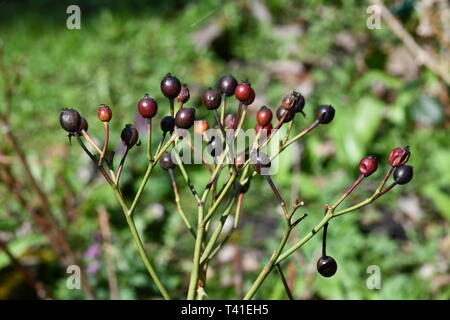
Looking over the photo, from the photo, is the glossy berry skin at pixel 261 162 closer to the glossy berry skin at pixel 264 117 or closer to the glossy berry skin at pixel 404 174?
the glossy berry skin at pixel 264 117

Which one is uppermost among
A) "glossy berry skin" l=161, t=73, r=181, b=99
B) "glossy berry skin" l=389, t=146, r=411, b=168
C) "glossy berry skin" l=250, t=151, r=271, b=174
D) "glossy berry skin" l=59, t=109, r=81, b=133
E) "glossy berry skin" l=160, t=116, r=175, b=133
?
"glossy berry skin" l=161, t=73, r=181, b=99

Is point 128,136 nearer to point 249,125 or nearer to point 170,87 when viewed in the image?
point 170,87

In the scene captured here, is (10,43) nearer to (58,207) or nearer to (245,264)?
(58,207)

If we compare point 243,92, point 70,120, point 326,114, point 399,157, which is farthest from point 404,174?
point 70,120

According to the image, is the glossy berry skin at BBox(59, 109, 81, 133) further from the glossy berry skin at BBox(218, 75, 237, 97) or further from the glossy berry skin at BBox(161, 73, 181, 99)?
the glossy berry skin at BBox(218, 75, 237, 97)

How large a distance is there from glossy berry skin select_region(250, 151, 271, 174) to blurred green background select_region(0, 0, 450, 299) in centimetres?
80

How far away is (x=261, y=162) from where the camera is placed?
0.96 meters

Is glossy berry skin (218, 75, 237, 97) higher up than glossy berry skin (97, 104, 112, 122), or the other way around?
glossy berry skin (218, 75, 237, 97)

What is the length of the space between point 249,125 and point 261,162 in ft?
7.84

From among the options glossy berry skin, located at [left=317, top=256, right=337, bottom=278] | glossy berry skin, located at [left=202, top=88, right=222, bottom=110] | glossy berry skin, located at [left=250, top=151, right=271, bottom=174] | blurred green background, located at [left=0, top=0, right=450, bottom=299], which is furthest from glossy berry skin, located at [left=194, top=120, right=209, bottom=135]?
blurred green background, located at [left=0, top=0, right=450, bottom=299]

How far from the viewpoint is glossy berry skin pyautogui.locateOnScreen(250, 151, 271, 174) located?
0.96 meters

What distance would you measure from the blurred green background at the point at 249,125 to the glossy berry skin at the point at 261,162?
0.80 m

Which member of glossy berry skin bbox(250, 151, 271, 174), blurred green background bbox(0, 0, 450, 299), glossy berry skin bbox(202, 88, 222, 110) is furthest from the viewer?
blurred green background bbox(0, 0, 450, 299)

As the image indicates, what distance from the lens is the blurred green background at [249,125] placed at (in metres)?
2.29
